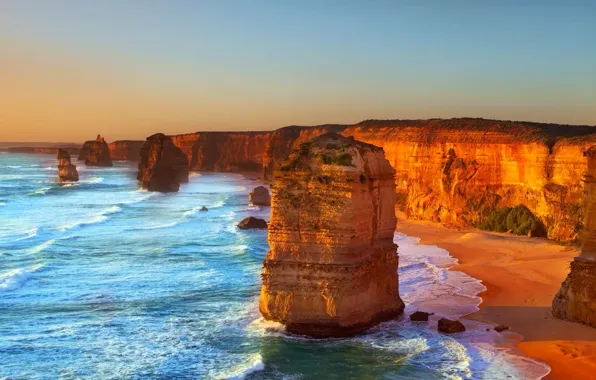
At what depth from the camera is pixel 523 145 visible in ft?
148

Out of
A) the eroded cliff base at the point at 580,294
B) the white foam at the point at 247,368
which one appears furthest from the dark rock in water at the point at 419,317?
the white foam at the point at 247,368

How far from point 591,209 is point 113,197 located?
63979 millimetres

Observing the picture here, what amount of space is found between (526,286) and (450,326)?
338 inches

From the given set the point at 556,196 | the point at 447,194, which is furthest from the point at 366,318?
the point at 447,194

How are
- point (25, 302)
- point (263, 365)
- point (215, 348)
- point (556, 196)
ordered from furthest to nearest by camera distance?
point (556, 196) < point (25, 302) < point (215, 348) < point (263, 365)

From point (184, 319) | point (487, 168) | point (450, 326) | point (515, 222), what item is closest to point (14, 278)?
point (184, 319)

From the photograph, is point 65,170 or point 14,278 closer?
point 14,278

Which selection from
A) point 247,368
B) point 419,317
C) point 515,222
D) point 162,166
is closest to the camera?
point 247,368

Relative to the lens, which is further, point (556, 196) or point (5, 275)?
point (556, 196)

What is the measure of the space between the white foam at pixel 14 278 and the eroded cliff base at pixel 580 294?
72.6 ft

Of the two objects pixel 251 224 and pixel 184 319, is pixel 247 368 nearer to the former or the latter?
pixel 184 319

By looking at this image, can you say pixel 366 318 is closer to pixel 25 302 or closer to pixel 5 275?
pixel 25 302

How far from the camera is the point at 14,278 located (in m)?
29.6

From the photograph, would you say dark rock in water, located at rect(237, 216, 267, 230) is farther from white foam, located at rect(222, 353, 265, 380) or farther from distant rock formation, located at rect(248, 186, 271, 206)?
white foam, located at rect(222, 353, 265, 380)
